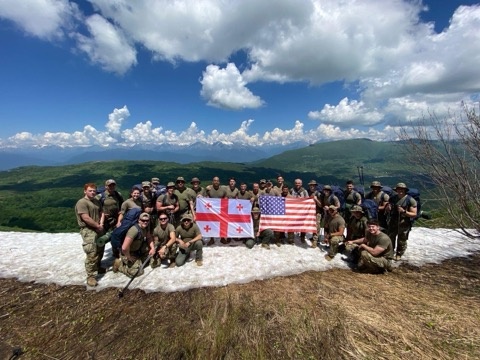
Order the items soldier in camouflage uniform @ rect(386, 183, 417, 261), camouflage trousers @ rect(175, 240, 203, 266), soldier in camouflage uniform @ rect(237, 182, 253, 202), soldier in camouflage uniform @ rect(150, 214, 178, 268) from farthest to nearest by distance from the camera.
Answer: soldier in camouflage uniform @ rect(237, 182, 253, 202)
soldier in camouflage uniform @ rect(386, 183, 417, 261)
camouflage trousers @ rect(175, 240, 203, 266)
soldier in camouflage uniform @ rect(150, 214, 178, 268)

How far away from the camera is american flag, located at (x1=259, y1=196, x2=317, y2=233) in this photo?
1354 centimetres

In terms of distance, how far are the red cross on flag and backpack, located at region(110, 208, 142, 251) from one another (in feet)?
12.3

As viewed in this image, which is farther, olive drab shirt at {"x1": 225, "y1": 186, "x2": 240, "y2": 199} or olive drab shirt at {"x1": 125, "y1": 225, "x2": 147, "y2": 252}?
olive drab shirt at {"x1": 225, "y1": 186, "x2": 240, "y2": 199}

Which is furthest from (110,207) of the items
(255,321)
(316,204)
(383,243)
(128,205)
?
(383,243)

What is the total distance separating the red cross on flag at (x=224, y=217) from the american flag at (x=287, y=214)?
33.0 inches

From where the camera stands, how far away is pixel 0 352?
6.16 metres

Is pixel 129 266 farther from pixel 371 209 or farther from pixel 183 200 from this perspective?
pixel 371 209

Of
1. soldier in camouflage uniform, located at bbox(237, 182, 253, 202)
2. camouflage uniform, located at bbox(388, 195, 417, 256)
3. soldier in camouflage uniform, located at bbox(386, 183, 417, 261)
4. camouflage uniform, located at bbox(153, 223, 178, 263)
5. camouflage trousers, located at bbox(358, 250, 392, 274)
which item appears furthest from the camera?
soldier in camouflage uniform, located at bbox(237, 182, 253, 202)

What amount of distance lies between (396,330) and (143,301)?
301 inches

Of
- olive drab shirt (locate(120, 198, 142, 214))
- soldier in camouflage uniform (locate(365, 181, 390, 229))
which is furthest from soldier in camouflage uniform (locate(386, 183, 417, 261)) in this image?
olive drab shirt (locate(120, 198, 142, 214))

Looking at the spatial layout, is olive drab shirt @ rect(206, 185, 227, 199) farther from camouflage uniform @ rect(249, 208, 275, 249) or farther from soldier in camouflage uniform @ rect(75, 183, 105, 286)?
soldier in camouflage uniform @ rect(75, 183, 105, 286)

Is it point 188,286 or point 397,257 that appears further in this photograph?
point 397,257

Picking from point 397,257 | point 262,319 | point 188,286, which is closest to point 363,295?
point 262,319

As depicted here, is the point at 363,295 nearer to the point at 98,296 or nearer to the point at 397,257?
the point at 397,257
